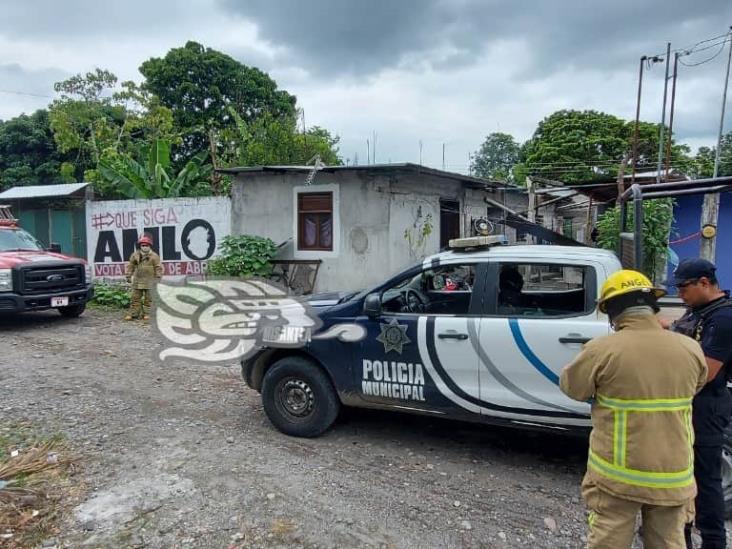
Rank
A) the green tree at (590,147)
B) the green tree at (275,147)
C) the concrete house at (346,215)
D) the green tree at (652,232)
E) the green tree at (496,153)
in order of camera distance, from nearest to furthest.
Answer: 1. the green tree at (652,232)
2. the concrete house at (346,215)
3. the green tree at (275,147)
4. the green tree at (590,147)
5. the green tree at (496,153)

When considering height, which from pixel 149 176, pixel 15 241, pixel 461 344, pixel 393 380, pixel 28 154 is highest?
pixel 28 154

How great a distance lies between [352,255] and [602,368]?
930 centimetres

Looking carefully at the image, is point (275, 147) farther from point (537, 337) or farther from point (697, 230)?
point (537, 337)

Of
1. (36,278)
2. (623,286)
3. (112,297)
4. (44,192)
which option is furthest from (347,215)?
(44,192)

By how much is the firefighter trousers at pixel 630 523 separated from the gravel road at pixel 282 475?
1.03 m

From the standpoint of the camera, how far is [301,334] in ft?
14.5

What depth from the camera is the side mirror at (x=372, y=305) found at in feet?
13.4

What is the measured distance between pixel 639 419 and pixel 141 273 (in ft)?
32.1

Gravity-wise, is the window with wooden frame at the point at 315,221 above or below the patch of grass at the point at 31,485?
above

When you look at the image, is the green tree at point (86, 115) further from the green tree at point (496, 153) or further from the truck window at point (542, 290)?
the green tree at point (496, 153)

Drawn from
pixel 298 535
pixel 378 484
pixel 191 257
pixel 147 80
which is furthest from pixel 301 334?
pixel 147 80

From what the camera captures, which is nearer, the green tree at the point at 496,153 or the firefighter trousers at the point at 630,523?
the firefighter trousers at the point at 630,523

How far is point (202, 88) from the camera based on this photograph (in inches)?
1128

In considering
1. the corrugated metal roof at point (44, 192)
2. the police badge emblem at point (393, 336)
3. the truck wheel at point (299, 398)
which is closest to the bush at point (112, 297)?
the corrugated metal roof at point (44, 192)
